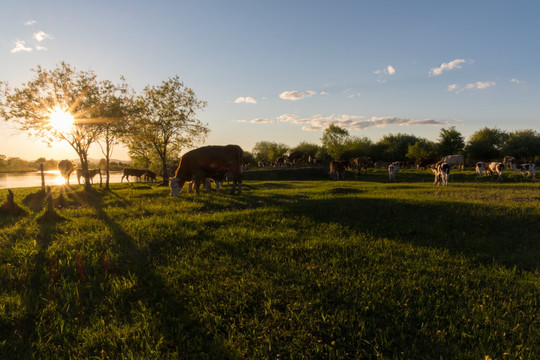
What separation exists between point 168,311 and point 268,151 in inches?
3865

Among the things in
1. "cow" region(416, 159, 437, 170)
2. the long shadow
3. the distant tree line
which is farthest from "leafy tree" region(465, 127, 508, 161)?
the long shadow

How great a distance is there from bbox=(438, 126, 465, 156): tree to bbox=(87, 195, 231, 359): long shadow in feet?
217

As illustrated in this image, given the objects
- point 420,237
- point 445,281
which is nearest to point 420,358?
point 445,281

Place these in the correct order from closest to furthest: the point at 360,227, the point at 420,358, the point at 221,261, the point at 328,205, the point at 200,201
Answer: the point at 420,358
the point at 221,261
the point at 360,227
the point at 328,205
the point at 200,201

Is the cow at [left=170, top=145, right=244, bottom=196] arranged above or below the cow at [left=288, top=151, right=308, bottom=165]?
below

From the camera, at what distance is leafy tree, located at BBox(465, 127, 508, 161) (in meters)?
58.3

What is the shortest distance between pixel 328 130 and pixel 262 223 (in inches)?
3305

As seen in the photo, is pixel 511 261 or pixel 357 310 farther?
pixel 511 261

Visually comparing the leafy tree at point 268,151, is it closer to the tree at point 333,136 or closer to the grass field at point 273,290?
the tree at point 333,136

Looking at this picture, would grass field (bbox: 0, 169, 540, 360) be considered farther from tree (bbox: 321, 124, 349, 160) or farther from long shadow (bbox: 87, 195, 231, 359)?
tree (bbox: 321, 124, 349, 160)

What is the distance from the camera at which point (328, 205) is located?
10.9 metres

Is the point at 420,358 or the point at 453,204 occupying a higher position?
the point at 453,204

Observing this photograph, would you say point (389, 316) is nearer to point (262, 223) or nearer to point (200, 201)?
point (262, 223)

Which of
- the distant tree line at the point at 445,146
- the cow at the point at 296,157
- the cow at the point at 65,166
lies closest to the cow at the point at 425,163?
the distant tree line at the point at 445,146
